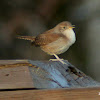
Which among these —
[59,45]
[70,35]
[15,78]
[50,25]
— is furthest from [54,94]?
[50,25]

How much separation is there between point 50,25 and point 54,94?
447 cm

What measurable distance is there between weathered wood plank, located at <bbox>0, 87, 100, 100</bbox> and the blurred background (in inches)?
157

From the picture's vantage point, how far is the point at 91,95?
7.69ft

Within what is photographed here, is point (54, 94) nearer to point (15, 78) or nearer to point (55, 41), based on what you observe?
point (15, 78)

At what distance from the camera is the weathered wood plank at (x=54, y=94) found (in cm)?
221

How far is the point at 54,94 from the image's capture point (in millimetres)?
2273

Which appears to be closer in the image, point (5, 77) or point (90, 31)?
point (5, 77)

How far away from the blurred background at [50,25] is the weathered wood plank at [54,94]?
3979 millimetres

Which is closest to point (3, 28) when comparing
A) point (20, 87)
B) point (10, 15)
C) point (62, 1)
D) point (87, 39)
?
point (10, 15)

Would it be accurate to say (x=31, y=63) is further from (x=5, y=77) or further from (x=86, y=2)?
(x=86, y=2)

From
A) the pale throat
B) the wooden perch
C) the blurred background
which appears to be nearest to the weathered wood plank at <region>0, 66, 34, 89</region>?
the wooden perch

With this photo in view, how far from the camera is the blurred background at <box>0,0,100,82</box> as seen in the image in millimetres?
6383

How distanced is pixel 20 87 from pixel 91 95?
51 centimetres

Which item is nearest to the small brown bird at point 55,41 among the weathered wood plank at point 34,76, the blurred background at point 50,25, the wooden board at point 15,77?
the weathered wood plank at point 34,76
